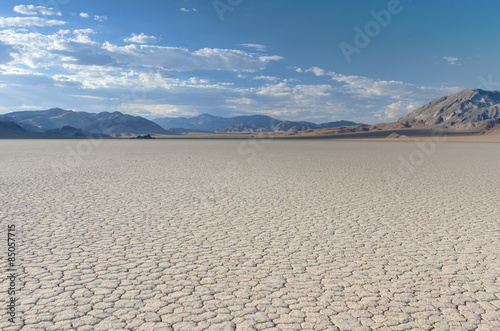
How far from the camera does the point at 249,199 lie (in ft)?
30.4

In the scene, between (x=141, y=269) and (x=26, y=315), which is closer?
(x=26, y=315)

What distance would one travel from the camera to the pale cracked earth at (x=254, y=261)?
3.40 m

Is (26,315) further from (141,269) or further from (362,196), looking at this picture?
(362,196)

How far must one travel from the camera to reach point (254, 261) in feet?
15.8

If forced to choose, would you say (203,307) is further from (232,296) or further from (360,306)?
(360,306)

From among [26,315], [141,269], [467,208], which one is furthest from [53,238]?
[467,208]

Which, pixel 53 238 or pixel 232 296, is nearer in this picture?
pixel 232 296

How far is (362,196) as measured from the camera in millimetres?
9750

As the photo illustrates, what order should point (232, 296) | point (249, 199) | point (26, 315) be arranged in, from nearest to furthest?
1. point (26, 315)
2. point (232, 296)
3. point (249, 199)

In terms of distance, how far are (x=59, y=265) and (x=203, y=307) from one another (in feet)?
6.77

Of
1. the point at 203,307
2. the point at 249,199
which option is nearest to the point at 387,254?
the point at 203,307

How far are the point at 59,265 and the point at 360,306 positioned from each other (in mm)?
3317

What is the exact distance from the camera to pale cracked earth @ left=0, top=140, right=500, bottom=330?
3.40m

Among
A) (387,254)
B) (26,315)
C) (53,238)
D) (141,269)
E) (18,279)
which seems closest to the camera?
(26,315)
